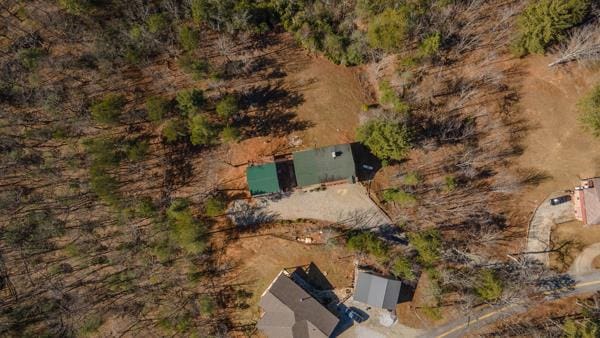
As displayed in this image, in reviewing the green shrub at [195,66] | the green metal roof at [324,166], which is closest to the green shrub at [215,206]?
the green metal roof at [324,166]

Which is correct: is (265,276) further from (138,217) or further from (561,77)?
(561,77)

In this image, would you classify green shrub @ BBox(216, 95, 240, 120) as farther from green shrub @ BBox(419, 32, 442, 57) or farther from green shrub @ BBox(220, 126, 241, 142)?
green shrub @ BBox(419, 32, 442, 57)

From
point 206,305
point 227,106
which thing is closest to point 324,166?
point 227,106

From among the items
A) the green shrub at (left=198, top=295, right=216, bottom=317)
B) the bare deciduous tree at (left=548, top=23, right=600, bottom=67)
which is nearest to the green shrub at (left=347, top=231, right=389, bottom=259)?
the green shrub at (left=198, top=295, right=216, bottom=317)

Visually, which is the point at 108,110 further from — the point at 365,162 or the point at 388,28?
the point at 388,28

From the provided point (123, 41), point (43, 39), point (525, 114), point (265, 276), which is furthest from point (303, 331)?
point (43, 39)

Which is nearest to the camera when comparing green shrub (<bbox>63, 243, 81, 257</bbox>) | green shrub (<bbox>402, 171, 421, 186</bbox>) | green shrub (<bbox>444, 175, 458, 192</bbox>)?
green shrub (<bbox>444, 175, 458, 192</bbox>)

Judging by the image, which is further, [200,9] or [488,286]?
[200,9]
